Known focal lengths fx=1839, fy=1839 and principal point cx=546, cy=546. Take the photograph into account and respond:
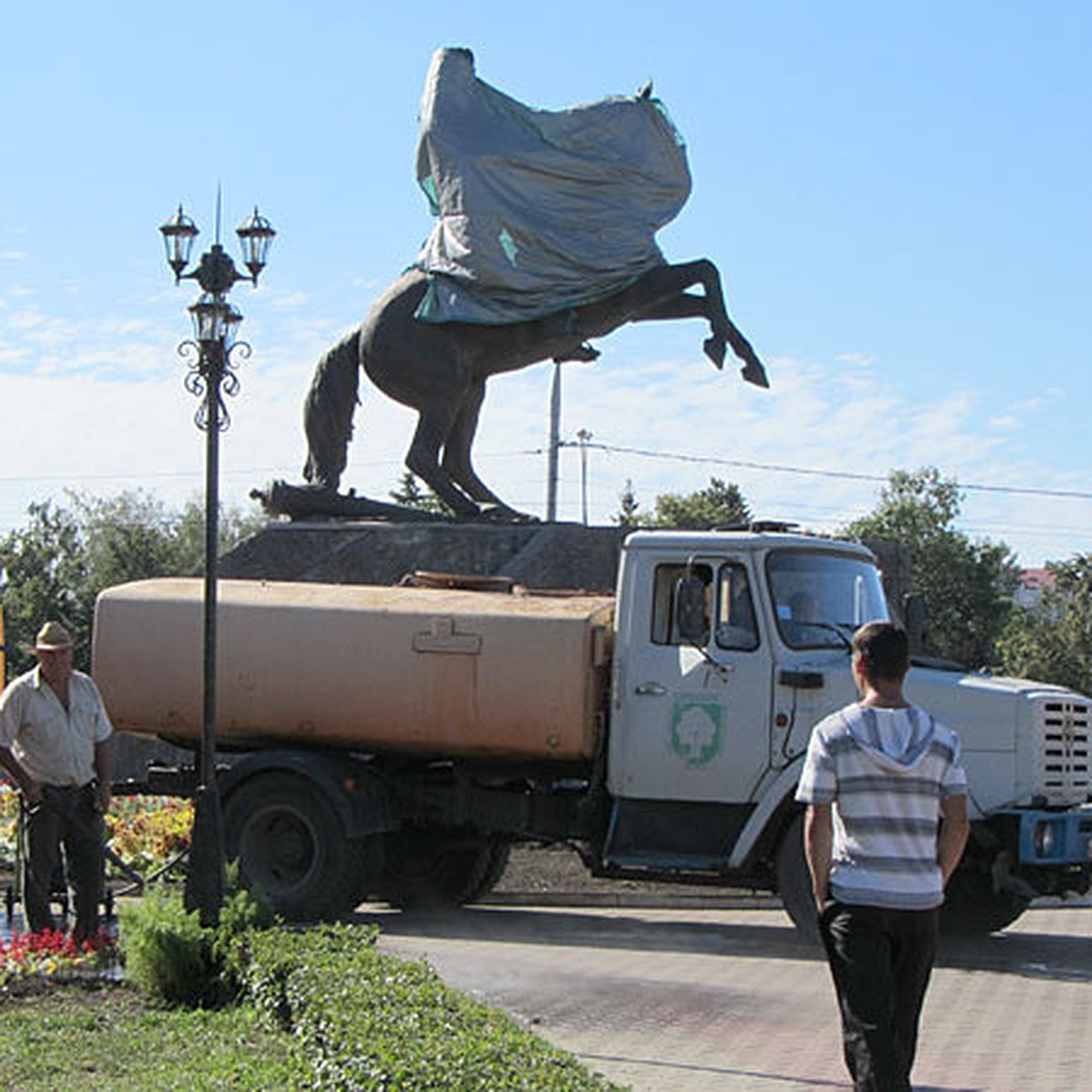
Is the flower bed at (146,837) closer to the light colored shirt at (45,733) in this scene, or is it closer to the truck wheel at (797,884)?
the light colored shirt at (45,733)

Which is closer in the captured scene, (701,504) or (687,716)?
(687,716)

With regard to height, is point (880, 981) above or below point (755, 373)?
below

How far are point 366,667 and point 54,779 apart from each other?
2.54m

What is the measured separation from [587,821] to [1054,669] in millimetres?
44910

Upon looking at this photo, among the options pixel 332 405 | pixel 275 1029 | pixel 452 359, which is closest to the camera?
pixel 275 1029

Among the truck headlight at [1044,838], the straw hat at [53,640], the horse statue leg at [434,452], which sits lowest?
the truck headlight at [1044,838]

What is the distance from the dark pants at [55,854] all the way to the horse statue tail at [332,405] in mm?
8598

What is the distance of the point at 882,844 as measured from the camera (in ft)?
18.9

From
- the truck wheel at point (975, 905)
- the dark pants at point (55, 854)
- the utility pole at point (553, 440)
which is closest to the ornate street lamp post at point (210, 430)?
the dark pants at point (55, 854)

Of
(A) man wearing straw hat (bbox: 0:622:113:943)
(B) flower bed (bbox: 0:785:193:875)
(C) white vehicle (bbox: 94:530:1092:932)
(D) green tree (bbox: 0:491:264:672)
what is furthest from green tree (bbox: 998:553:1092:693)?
(A) man wearing straw hat (bbox: 0:622:113:943)

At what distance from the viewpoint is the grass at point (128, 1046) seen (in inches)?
259

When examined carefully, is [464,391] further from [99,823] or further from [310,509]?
[99,823]

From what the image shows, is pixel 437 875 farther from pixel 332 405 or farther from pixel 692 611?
pixel 332 405

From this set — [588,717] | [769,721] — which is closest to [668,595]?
[588,717]
